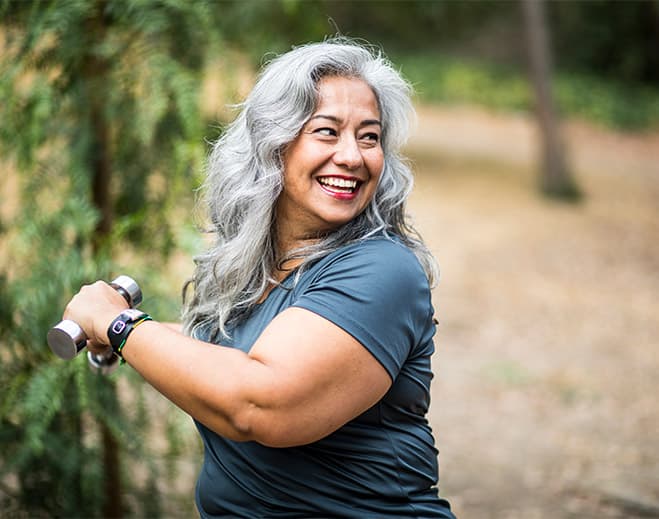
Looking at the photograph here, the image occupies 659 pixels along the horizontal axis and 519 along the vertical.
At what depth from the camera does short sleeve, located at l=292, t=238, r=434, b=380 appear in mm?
1638

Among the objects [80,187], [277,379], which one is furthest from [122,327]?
[80,187]

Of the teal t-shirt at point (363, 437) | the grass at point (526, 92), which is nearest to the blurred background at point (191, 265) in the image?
the teal t-shirt at point (363, 437)

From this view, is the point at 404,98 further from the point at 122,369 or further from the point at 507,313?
the point at 507,313

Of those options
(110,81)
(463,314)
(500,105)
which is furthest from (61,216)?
(500,105)

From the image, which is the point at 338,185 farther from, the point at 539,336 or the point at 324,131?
the point at 539,336

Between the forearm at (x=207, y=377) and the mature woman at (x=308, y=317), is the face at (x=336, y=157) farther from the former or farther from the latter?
the forearm at (x=207, y=377)

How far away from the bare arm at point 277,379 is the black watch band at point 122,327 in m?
0.08

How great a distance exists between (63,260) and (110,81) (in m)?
0.72

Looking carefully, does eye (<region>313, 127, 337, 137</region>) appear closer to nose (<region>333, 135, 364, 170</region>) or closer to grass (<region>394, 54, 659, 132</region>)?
nose (<region>333, 135, 364, 170</region>)

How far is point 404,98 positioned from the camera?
6.79 ft

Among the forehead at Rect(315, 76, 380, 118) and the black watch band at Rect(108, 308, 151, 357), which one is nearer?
the black watch band at Rect(108, 308, 151, 357)

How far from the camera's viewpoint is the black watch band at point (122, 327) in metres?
1.73

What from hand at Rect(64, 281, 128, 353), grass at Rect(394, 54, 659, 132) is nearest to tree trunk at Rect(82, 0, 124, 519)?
hand at Rect(64, 281, 128, 353)

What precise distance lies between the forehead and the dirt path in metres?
0.41
